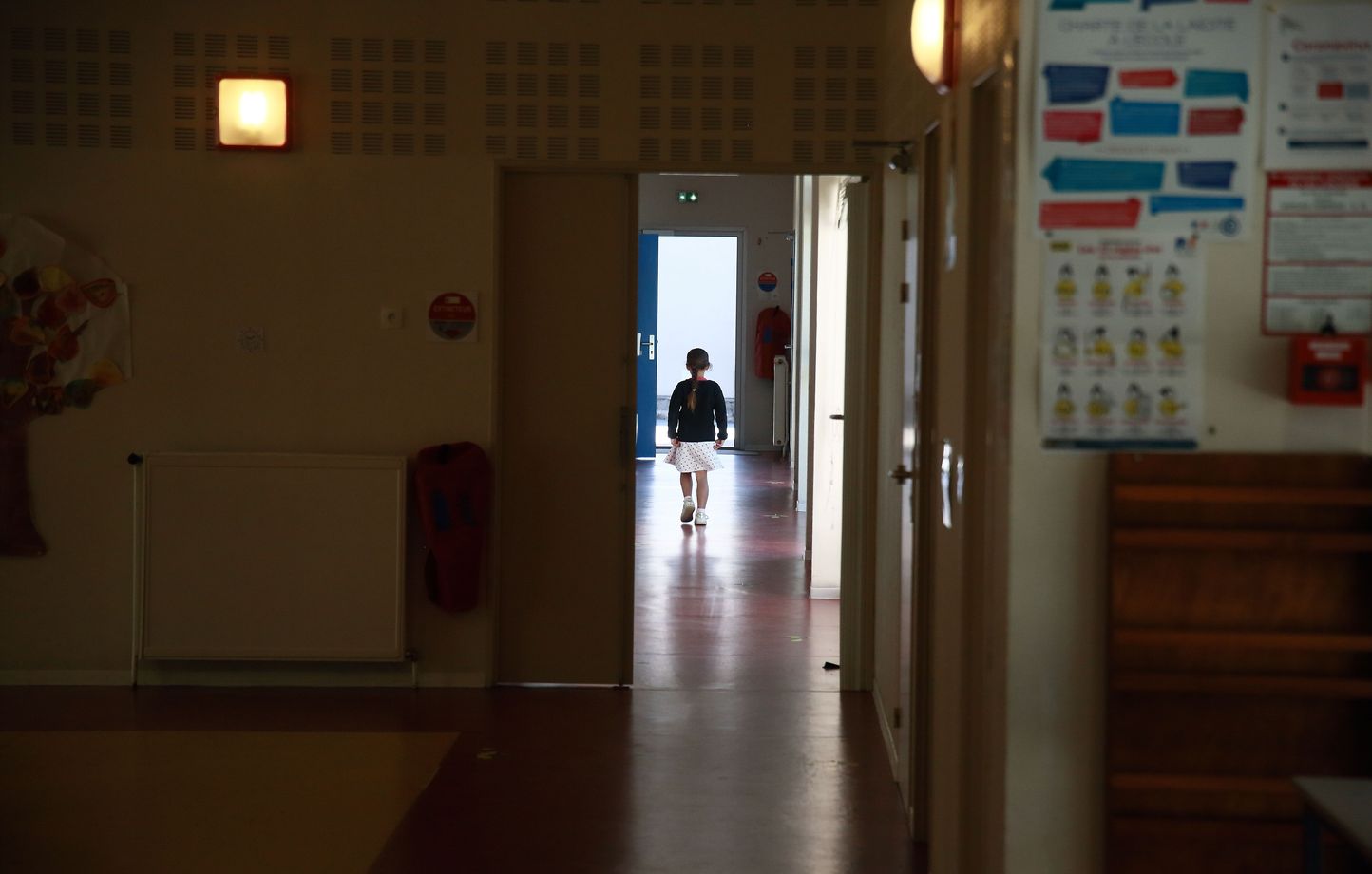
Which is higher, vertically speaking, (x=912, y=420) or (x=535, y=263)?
(x=535, y=263)

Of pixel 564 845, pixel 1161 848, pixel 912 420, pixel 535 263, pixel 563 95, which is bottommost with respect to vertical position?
pixel 564 845

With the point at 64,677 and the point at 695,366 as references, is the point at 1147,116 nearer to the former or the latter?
the point at 64,677

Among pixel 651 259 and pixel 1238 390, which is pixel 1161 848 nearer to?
pixel 1238 390

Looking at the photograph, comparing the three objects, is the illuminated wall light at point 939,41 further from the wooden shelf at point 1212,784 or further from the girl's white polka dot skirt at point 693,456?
the girl's white polka dot skirt at point 693,456

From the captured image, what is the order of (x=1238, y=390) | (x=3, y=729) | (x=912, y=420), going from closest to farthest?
(x=1238, y=390), (x=912, y=420), (x=3, y=729)

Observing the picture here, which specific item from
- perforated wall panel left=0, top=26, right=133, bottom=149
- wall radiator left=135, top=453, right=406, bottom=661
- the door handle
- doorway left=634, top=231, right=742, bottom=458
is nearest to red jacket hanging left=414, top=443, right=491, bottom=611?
wall radiator left=135, top=453, right=406, bottom=661

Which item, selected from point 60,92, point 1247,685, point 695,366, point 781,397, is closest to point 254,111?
point 60,92

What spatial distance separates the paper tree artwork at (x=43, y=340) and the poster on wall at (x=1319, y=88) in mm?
4732

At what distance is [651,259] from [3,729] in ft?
39.5

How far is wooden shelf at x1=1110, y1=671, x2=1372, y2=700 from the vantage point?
8.86 feet

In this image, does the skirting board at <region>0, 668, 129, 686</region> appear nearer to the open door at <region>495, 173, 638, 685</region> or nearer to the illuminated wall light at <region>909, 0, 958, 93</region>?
the open door at <region>495, 173, 638, 685</region>

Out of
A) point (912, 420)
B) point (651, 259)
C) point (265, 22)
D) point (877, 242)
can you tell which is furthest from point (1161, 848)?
point (651, 259)

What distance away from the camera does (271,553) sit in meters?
6.05

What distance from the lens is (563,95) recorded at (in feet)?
19.9
